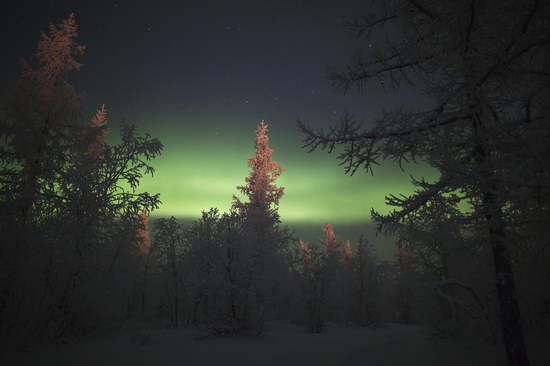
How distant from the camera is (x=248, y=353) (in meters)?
7.43

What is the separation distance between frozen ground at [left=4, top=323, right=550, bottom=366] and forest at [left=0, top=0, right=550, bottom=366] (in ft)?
1.27

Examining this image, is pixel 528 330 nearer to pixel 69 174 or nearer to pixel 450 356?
pixel 450 356

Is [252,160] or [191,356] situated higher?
[252,160]

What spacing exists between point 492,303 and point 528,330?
3.33 feet

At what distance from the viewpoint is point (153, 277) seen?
23859 mm

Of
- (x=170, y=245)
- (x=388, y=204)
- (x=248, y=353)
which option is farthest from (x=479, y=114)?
(x=170, y=245)

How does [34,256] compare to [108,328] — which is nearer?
[34,256]

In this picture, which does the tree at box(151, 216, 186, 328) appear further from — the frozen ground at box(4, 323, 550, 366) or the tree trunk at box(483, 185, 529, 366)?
the tree trunk at box(483, 185, 529, 366)

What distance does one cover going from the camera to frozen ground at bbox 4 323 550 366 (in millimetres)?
6477

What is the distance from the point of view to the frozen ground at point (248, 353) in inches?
255

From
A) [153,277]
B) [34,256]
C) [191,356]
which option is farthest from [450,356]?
[153,277]

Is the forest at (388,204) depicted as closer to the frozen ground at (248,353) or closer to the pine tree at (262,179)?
the frozen ground at (248,353)

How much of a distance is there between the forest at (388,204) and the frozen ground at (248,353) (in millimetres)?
386

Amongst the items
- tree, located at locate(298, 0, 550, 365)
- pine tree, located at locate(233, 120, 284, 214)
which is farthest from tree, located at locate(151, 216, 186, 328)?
tree, located at locate(298, 0, 550, 365)
